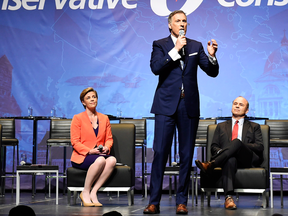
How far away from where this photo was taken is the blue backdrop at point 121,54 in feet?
20.9

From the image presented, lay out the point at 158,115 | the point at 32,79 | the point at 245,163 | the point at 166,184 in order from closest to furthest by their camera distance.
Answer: the point at 158,115 < the point at 245,163 < the point at 166,184 < the point at 32,79

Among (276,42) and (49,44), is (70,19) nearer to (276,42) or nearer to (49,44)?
(49,44)

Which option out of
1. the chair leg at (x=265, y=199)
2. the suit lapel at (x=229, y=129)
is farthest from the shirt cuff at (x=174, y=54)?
the chair leg at (x=265, y=199)

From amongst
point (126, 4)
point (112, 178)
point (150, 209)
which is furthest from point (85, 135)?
point (126, 4)

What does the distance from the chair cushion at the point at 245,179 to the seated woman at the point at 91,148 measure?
3.01ft

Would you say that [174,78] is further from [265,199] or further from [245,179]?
[265,199]

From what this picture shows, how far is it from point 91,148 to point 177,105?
140 cm

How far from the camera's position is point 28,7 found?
6961 millimetres

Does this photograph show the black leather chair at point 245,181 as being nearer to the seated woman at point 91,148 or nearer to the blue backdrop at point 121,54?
the seated woman at point 91,148

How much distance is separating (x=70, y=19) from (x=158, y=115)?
430 centimetres

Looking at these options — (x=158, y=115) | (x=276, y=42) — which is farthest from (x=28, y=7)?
(x=158, y=115)

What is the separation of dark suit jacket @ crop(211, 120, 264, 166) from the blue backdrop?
7.55 feet

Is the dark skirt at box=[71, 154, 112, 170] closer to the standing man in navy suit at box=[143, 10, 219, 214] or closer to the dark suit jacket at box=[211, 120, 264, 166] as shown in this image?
the standing man in navy suit at box=[143, 10, 219, 214]

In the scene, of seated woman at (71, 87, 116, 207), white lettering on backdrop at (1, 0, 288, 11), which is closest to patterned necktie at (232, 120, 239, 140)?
seated woman at (71, 87, 116, 207)
